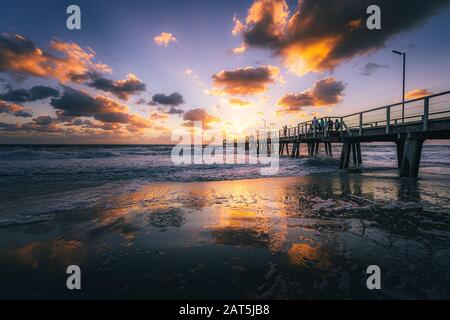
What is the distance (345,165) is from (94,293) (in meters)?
16.5

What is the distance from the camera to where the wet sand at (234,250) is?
2266 mm

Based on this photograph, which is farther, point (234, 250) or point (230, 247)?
point (230, 247)

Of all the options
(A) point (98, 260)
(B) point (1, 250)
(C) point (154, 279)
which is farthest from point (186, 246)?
(B) point (1, 250)

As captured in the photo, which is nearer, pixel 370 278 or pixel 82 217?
pixel 370 278

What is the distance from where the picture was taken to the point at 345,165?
15.3 m

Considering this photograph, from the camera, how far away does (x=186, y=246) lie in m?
3.36

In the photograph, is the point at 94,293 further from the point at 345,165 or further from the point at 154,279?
the point at 345,165

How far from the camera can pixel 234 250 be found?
317 centimetres

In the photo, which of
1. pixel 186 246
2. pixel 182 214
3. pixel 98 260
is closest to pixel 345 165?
pixel 182 214

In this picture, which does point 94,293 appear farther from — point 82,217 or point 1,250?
point 82,217

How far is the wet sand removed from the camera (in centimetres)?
227

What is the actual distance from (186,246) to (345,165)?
15.1 meters
